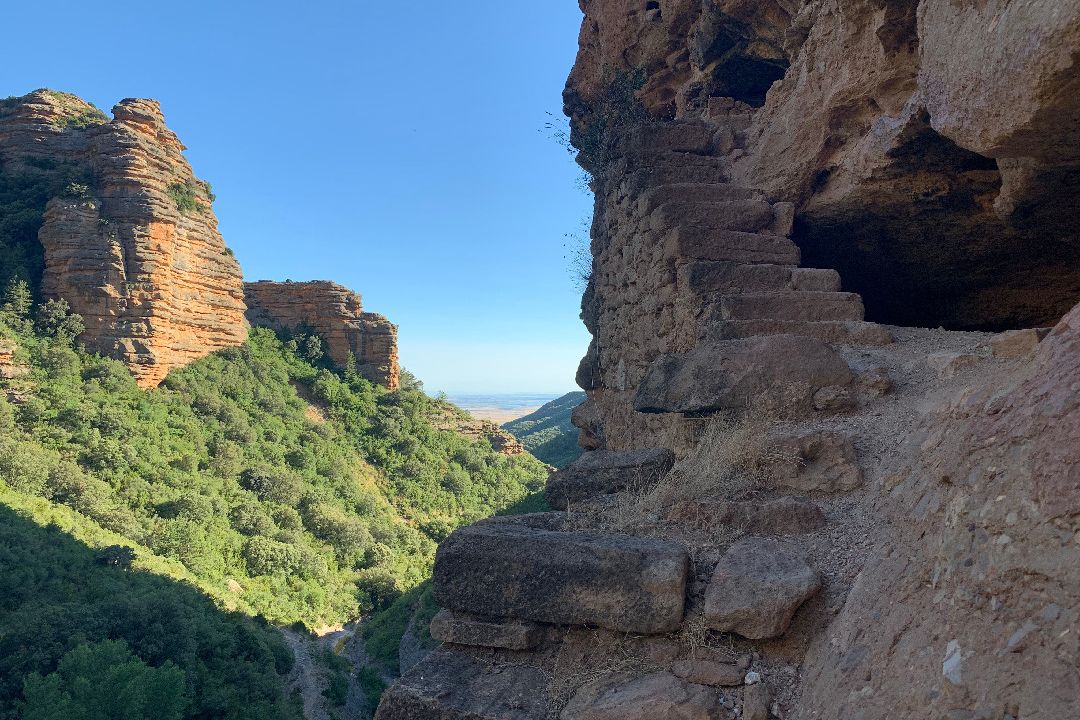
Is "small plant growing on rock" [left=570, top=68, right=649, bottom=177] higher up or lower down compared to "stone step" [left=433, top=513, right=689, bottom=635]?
higher up

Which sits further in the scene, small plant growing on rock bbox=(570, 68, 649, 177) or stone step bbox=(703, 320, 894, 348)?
small plant growing on rock bbox=(570, 68, 649, 177)

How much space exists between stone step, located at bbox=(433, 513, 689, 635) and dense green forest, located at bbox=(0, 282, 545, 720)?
29.0 ft

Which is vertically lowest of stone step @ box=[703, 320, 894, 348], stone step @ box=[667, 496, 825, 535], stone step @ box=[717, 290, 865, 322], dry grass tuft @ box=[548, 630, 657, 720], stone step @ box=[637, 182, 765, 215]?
dry grass tuft @ box=[548, 630, 657, 720]

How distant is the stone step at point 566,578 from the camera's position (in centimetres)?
196

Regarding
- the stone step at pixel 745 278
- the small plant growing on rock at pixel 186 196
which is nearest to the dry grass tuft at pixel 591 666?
the stone step at pixel 745 278

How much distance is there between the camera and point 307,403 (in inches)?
1085

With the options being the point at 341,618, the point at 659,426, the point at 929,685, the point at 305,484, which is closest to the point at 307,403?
the point at 305,484

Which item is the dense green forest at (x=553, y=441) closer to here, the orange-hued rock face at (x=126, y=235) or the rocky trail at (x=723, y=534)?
the orange-hued rock face at (x=126, y=235)

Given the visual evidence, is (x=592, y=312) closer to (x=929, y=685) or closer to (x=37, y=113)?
(x=929, y=685)

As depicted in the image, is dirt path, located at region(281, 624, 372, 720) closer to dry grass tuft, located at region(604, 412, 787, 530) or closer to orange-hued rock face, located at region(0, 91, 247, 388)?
orange-hued rock face, located at region(0, 91, 247, 388)

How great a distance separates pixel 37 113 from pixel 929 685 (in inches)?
1255

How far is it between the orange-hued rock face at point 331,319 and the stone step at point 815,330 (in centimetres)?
2897

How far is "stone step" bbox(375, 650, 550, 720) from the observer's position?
1.80m

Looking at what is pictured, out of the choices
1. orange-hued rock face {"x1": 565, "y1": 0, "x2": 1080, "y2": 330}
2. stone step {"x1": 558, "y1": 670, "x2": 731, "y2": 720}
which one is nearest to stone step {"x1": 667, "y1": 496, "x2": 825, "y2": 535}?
stone step {"x1": 558, "y1": 670, "x2": 731, "y2": 720}
